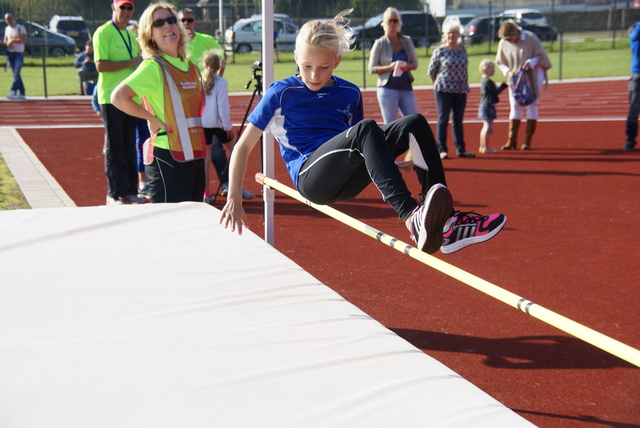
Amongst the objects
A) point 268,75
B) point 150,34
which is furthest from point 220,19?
point 268,75

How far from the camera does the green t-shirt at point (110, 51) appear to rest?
20.6 feet

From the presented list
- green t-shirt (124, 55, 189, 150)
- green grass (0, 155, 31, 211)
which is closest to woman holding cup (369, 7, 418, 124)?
green grass (0, 155, 31, 211)

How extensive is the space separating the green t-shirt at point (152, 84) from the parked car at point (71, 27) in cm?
2430

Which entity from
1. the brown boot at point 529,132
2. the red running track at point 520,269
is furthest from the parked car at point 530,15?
the red running track at point 520,269

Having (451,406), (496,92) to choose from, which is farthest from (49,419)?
(496,92)

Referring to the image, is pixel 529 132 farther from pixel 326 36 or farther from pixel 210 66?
pixel 326 36

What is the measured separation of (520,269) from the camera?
16.6 ft

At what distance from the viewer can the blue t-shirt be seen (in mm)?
3277

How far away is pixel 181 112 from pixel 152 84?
0.22 m

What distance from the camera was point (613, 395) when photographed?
130 inches

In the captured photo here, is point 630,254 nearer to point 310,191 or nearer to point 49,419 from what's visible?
point 310,191

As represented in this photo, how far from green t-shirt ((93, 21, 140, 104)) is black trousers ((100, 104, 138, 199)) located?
0.44 ft

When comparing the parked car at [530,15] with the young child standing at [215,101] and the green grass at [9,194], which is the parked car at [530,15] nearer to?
the green grass at [9,194]

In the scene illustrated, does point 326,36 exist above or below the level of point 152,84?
above
